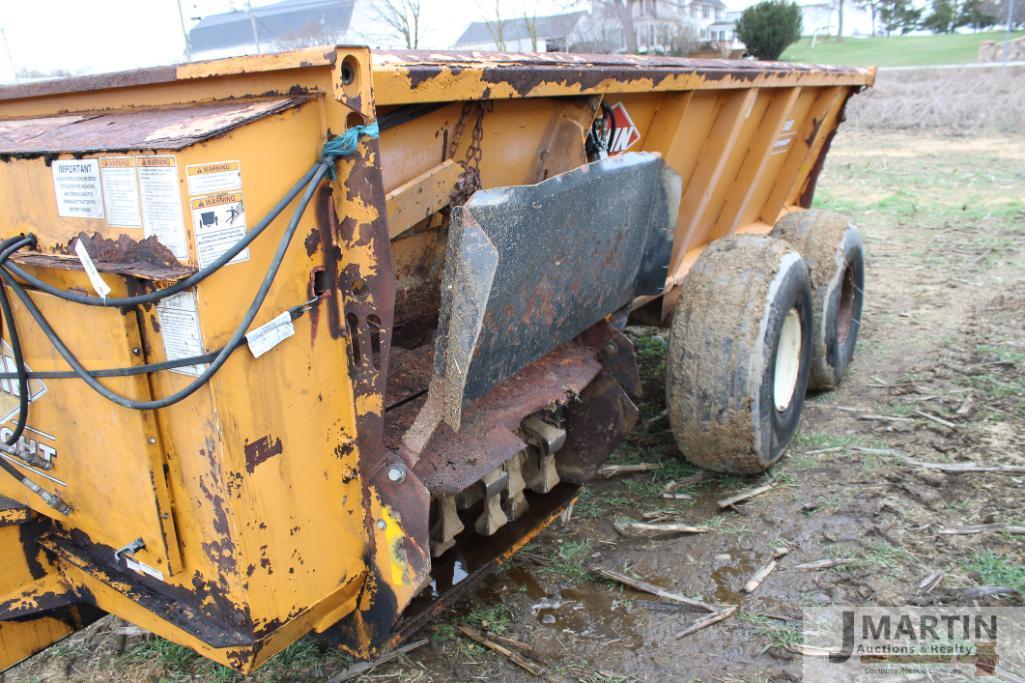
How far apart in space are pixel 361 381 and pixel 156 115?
2.79 feet

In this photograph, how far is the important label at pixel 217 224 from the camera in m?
1.68

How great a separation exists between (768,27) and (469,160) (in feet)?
61.0

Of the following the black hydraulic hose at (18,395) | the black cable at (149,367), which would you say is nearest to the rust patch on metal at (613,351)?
the black cable at (149,367)

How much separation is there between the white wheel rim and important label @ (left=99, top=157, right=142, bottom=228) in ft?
9.63

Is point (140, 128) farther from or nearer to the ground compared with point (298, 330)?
farther from the ground

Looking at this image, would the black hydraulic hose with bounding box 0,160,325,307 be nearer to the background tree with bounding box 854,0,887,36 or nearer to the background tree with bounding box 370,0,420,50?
the background tree with bounding box 370,0,420,50

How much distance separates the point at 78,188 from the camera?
1.84 meters

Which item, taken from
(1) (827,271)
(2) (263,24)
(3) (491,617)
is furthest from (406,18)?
(2) (263,24)

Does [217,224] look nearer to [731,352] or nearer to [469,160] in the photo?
[469,160]

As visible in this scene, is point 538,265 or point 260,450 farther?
point 538,265

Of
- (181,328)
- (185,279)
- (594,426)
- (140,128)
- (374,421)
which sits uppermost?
(140,128)

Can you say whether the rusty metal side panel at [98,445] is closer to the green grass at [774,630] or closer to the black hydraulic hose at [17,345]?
the black hydraulic hose at [17,345]

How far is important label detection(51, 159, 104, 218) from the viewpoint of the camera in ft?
5.92

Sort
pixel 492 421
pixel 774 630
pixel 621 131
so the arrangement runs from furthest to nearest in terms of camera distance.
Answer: pixel 621 131, pixel 774 630, pixel 492 421
